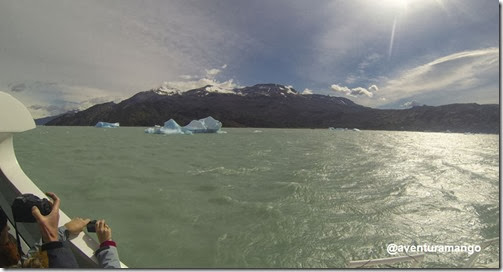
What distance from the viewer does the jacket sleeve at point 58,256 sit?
1.79 m

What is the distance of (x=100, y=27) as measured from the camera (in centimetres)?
408

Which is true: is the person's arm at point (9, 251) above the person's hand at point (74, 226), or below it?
below

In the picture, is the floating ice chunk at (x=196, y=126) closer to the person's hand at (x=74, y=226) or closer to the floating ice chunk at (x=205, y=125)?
the floating ice chunk at (x=205, y=125)

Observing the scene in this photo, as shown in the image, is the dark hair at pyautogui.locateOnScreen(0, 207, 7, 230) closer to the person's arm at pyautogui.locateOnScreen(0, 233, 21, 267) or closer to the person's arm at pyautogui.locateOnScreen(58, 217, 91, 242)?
the person's arm at pyautogui.locateOnScreen(0, 233, 21, 267)

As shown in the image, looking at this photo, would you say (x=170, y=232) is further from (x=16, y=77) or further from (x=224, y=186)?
(x=16, y=77)

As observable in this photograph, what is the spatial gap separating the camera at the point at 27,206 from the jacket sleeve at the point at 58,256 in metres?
0.23

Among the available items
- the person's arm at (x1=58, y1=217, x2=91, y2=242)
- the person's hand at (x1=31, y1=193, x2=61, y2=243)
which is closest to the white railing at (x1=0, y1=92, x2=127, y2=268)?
the person's arm at (x1=58, y1=217, x2=91, y2=242)

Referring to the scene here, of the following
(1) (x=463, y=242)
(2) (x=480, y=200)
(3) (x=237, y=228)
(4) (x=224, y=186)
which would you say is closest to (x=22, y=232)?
(3) (x=237, y=228)

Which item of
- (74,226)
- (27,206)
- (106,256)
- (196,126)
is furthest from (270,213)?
(196,126)

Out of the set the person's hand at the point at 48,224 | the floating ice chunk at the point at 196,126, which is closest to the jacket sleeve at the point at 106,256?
the person's hand at the point at 48,224

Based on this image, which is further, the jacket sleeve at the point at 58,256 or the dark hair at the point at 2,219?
the dark hair at the point at 2,219

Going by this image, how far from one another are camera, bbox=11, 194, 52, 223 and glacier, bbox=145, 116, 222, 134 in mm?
21934

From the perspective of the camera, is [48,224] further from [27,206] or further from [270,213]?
[270,213]

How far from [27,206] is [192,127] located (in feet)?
81.5
